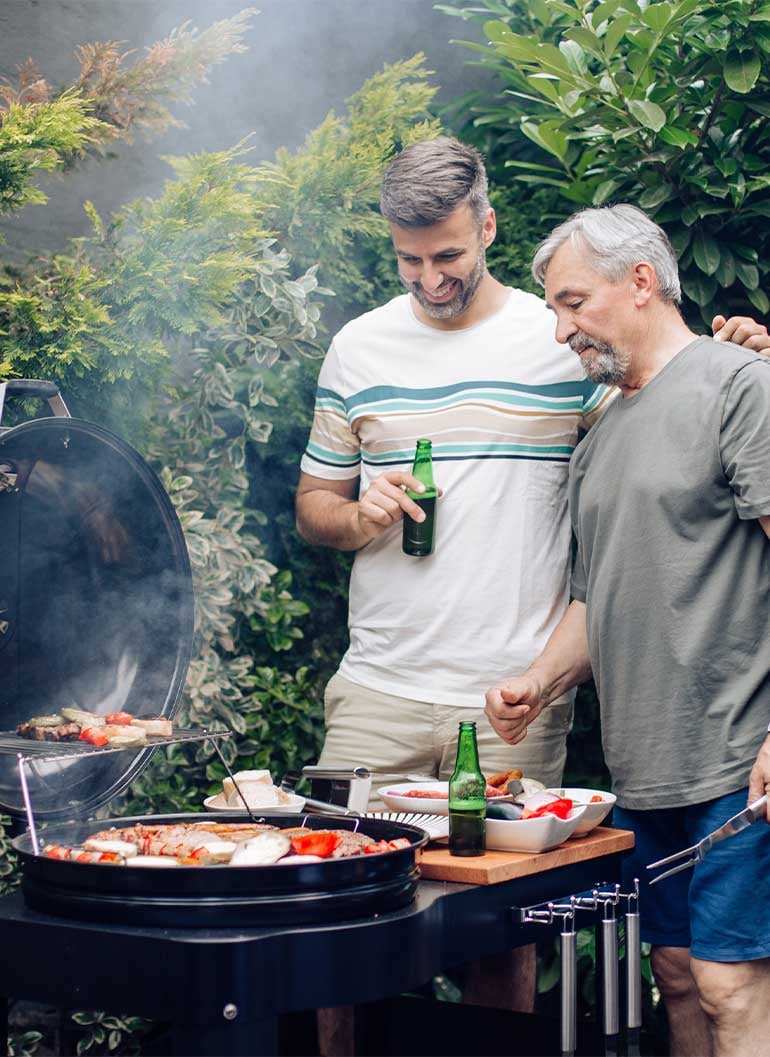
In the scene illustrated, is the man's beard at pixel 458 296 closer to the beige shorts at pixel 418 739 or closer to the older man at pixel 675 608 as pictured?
the older man at pixel 675 608

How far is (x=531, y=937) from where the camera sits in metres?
2.29

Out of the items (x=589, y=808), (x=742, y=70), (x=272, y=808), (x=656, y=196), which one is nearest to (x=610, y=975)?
(x=589, y=808)

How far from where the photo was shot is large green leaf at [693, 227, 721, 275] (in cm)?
360

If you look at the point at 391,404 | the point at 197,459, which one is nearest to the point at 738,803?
the point at 391,404

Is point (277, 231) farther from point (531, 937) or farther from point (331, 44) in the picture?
point (531, 937)

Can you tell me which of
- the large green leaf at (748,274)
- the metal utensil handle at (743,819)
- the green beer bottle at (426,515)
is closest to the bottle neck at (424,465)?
the green beer bottle at (426,515)

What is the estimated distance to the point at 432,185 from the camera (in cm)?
292

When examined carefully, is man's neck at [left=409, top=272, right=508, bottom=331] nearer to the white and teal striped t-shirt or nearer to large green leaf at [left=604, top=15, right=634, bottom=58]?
the white and teal striped t-shirt

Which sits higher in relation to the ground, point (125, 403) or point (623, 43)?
point (623, 43)

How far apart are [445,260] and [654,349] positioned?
1.87ft

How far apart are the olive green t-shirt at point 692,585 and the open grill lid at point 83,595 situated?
96cm

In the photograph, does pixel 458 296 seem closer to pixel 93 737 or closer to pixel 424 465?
pixel 424 465

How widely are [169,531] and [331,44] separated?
100 inches

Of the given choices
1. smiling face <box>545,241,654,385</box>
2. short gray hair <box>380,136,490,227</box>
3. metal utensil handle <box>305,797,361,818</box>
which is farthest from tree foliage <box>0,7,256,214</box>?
metal utensil handle <box>305,797,361,818</box>
